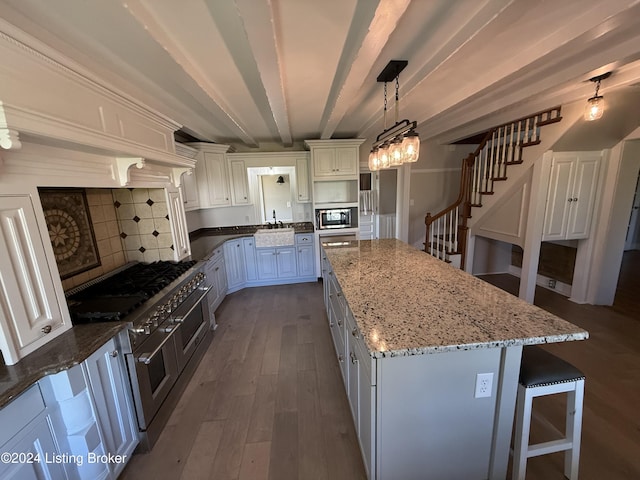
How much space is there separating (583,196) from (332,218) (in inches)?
130

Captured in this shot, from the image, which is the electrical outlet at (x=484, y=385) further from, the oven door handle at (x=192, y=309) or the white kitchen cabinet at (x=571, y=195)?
the white kitchen cabinet at (x=571, y=195)

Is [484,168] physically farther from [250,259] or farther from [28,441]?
[28,441]

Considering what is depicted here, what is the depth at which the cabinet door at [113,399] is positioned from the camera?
52.8 inches

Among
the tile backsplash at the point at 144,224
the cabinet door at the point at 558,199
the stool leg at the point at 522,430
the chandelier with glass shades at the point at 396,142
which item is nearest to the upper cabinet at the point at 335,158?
the chandelier with glass shades at the point at 396,142

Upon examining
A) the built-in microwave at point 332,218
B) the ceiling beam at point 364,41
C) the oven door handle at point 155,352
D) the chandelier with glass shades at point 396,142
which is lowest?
→ the oven door handle at point 155,352

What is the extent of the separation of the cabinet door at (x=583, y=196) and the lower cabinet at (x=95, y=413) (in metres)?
4.79

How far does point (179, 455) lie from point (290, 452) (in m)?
0.71

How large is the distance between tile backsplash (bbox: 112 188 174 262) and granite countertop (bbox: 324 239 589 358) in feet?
5.87

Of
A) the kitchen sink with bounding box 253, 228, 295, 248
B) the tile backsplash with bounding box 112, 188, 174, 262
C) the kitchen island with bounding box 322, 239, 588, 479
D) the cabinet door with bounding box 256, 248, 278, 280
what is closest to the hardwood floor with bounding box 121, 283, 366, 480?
the kitchen island with bounding box 322, 239, 588, 479

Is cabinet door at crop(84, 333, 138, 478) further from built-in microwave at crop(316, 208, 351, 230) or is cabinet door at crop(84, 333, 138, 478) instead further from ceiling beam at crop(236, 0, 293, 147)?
built-in microwave at crop(316, 208, 351, 230)

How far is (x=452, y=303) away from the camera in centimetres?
146

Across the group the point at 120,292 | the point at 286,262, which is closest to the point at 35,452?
the point at 120,292

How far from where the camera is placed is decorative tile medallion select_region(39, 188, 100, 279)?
1.77 m

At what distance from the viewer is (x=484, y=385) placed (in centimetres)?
121
